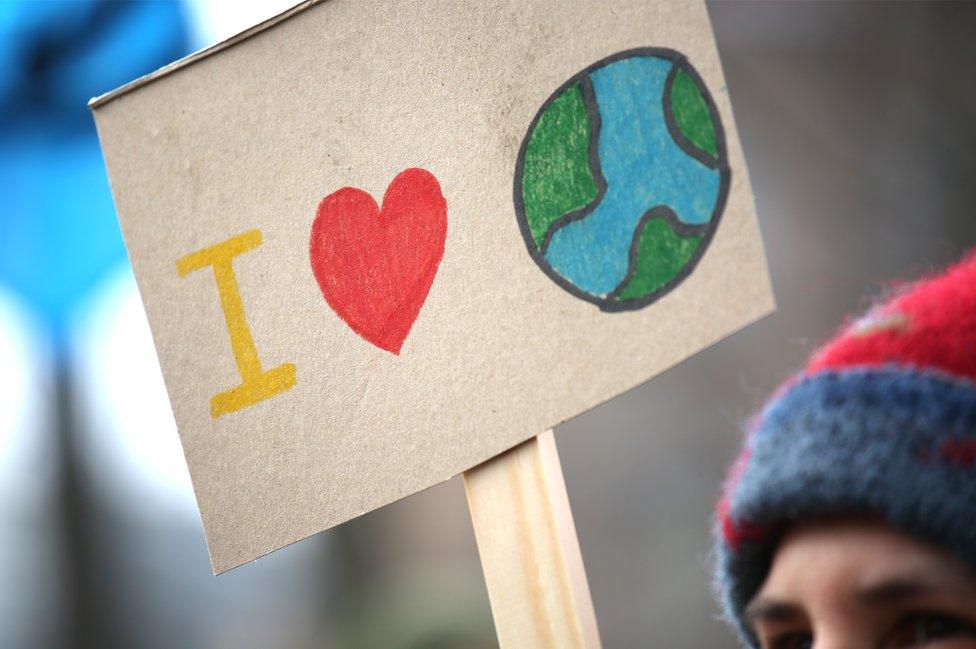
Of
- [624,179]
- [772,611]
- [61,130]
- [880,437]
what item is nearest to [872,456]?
[880,437]

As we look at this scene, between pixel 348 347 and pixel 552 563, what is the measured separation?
188 mm

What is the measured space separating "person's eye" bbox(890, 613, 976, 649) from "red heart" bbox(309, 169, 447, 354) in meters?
0.33

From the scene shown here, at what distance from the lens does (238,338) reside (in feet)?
2.39

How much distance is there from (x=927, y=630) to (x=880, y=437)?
101 mm

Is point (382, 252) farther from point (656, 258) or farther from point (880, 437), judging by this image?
point (880, 437)

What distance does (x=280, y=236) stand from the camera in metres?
0.72

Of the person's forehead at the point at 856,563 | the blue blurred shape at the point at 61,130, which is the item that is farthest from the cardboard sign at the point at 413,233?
the blue blurred shape at the point at 61,130

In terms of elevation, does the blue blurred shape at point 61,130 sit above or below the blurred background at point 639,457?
above

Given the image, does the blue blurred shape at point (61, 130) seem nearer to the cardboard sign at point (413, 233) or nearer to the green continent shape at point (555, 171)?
the cardboard sign at point (413, 233)

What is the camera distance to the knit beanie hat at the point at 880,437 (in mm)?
546

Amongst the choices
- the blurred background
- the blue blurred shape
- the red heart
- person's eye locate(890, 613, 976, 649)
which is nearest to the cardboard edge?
the red heart

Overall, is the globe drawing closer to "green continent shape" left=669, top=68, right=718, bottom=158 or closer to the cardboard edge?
"green continent shape" left=669, top=68, right=718, bottom=158

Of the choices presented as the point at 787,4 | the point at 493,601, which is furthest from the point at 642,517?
the point at 493,601

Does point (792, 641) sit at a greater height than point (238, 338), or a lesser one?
lesser
